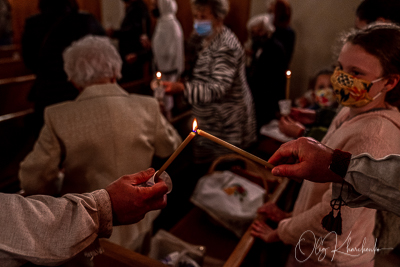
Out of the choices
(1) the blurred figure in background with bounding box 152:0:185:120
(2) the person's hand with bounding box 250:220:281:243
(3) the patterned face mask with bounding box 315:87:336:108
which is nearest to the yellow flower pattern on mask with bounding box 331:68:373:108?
(2) the person's hand with bounding box 250:220:281:243

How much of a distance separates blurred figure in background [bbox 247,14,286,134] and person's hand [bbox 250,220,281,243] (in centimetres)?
252

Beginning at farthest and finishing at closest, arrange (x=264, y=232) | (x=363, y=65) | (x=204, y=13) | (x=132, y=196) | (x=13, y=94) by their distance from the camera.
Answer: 1. (x=13, y=94)
2. (x=204, y=13)
3. (x=264, y=232)
4. (x=363, y=65)
5. (x=132, y=196)

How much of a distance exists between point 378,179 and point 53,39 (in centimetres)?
295

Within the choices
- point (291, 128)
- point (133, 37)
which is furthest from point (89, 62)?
point (133, 37)

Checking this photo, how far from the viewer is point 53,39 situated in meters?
2.78

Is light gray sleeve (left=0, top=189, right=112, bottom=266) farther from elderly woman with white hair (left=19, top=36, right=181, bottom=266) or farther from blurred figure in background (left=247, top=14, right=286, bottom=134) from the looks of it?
blurred figure in background (left=247, top=14, right=286, bottom=134)

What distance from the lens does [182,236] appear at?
2.37m

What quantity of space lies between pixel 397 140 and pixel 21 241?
1481 millimetres

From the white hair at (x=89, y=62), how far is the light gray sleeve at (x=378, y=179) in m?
1.60

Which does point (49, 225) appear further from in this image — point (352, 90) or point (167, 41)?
point (167, 41)

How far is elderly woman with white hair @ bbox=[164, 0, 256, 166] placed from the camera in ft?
8.25

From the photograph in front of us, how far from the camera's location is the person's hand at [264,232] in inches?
67.0

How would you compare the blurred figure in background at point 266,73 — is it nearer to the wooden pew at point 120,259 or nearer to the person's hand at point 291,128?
the person's hand at point 291,128

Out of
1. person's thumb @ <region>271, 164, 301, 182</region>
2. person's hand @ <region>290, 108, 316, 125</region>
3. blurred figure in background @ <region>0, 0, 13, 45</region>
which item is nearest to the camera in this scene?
person's thumb @ <region>271, 164, 301, 182</region>
